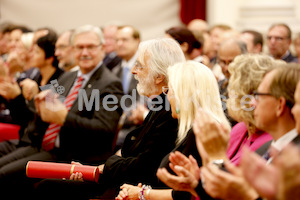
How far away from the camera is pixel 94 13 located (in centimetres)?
789

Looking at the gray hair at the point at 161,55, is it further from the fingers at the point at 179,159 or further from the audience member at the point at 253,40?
the audience member at the point at 253,40

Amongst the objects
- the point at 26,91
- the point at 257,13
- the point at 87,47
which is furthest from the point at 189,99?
the point at 257,13

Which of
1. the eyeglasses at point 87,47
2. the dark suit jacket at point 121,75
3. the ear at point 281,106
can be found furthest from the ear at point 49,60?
the ear at point 281,106

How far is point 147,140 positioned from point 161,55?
1.71ft

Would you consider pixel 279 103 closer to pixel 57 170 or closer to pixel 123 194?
pixel 123 194

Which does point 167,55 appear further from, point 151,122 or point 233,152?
point 233,152

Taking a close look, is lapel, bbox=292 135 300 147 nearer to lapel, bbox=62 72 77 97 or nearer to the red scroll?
the red scroll

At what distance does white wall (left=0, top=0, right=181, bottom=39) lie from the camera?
7789 millimetres

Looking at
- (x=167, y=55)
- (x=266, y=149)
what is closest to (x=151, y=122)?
(x=167, y=55)

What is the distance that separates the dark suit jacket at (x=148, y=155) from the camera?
8.05 feet

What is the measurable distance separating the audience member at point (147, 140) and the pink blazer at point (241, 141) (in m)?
0.32

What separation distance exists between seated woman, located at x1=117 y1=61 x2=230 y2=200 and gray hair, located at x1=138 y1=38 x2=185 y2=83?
39 cm

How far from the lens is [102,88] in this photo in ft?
11.5

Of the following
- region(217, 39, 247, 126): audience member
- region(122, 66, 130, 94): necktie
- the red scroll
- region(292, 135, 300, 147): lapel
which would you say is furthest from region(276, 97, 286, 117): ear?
region(122, 66, 130, 94): necktie
